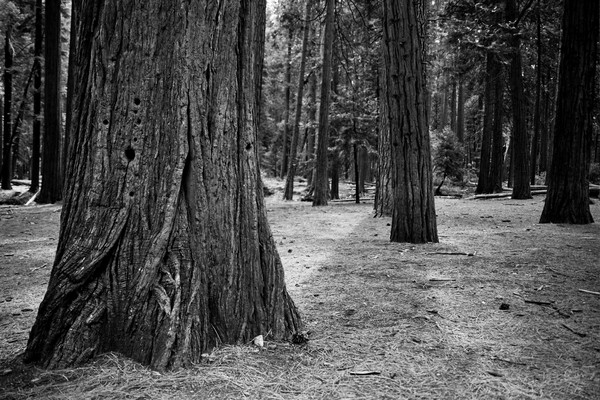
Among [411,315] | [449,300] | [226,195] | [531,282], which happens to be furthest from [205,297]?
[531,282]

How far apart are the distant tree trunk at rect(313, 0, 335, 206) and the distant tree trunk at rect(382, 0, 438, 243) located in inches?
343

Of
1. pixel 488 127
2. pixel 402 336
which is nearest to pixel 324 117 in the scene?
pixel 488 127

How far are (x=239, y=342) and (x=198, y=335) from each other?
289mm

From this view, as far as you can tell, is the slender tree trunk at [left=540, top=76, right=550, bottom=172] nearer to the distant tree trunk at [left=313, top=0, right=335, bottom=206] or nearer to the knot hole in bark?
the distant tree trunk at [left=313, top=0, right=335, bottom=206]

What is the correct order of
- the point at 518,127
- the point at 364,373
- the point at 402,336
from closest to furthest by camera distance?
the point at 364,373, the point at 402,336, the point at 518,127

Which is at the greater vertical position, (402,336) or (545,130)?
(545,130)

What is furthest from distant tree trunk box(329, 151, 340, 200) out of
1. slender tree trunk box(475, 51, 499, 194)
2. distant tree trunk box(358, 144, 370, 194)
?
slender tree trunk box(475, 51, 499, 194)

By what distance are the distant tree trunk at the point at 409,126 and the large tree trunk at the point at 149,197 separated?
3.90 metres

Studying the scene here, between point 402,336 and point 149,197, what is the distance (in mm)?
1897

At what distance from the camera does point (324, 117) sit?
14805 mm

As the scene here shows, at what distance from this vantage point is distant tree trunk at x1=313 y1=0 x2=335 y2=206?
48.3ft

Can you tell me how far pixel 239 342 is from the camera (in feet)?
8.32

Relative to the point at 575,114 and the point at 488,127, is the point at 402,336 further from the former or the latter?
A: the point at 488,127

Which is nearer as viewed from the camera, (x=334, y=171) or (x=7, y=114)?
(x=7, y=114)
